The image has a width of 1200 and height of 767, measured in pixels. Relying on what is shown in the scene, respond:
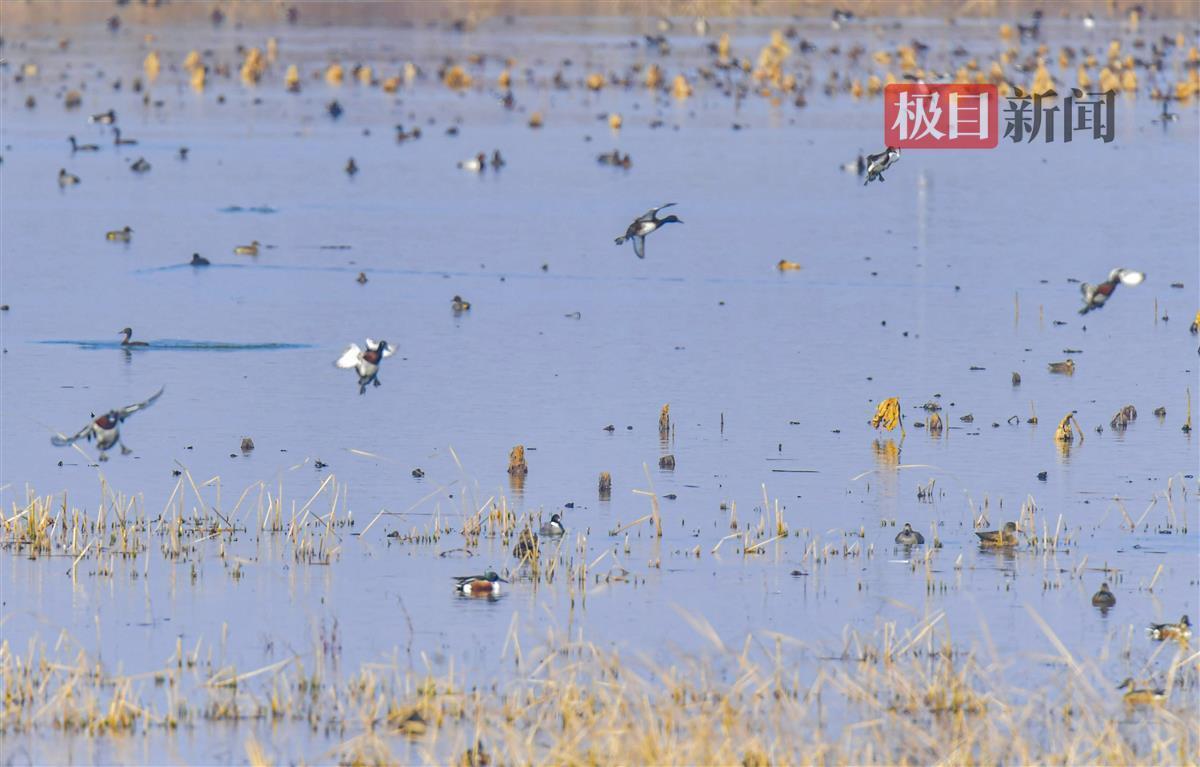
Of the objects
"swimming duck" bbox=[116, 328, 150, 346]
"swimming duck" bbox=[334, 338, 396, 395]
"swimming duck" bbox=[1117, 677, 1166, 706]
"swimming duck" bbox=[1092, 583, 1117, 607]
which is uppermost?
"swimming duck" bbox=[116, 328, 150, 346]

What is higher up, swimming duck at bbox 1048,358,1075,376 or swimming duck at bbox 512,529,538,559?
swimming duck at bbox 1048,358,1075,376

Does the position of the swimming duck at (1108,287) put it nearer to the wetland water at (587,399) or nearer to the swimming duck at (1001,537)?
the wetland water at (587,399)

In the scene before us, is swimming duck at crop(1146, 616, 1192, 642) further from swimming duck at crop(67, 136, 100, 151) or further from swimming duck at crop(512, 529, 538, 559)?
swimming duck at crop(67, 136, 100, 151)

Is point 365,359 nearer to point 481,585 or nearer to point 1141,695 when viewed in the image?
point 481,585

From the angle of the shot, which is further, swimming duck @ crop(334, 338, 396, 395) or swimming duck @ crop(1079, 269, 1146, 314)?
swimming duck @ crop(1079, 269, 1146, 314)

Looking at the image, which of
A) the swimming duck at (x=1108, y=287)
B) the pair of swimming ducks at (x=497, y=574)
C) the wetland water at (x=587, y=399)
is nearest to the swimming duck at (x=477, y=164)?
the wetland water at (x=587, y=399)

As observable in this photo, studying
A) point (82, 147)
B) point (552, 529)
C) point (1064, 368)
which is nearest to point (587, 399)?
point (1064, 368)

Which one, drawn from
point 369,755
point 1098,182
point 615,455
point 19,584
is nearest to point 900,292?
point 615,455

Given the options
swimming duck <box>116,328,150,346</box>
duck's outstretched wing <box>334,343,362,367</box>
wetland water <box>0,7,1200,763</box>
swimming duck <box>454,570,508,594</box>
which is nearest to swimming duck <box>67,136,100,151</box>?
wetland water <box>0,7,1200,763</box>

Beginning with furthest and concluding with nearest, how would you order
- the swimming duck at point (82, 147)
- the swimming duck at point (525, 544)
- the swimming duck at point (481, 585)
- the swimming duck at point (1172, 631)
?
the swimming duck at point (82, 147) → the swimming duck at point (525, 544) → the swimming duck at point (481, 585) → the swimming duck at point (1172, 631)
